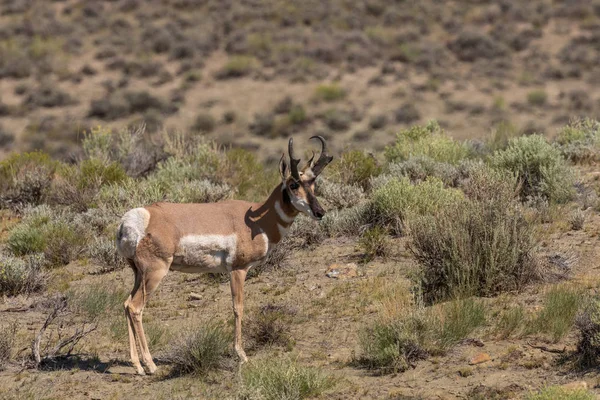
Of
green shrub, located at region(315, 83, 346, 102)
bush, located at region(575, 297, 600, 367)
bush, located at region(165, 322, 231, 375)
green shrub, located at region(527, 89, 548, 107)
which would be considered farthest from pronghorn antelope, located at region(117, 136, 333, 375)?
green shrub, located at region(527, 89, 548, 107)

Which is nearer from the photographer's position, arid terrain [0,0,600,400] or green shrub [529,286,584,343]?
arid terrain [0,0,600,400]

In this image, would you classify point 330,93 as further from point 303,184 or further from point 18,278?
point 303,184

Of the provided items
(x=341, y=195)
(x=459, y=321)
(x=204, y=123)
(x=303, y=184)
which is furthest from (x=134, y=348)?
(x=204, y=123)

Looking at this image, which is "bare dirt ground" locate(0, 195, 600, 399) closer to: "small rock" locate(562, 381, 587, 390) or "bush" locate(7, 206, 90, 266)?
"small rock" locate(562, 381, 587, 390)

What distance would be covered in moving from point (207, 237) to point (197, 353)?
1.18m

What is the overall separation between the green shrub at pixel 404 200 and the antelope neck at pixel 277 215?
12.5 ft

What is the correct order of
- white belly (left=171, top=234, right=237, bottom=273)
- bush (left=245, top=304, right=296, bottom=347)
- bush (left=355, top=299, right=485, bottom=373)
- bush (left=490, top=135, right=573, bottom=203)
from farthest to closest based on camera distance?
bush (left=490, top=135, right=573, bottom=203) → bush (left=245, top=304, right=296, bottom=347) → white belly (left=171, top=234, right=237, bottom=273) → bush (left=355, top=299, right=485, bottom=373)

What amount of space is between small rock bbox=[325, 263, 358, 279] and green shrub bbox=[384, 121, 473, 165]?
4.96 metres

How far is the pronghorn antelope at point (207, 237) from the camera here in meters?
8.34

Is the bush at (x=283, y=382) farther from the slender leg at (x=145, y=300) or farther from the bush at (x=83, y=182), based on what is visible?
the bush at (x=83, y=182)

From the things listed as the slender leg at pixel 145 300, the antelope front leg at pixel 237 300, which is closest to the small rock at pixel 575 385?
the antelope front leg at pixel 237 300

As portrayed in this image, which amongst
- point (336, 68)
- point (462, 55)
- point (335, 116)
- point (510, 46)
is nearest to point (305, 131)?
point (335, 116)

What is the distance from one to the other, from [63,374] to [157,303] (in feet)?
8.66

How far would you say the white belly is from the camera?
847 centimetres
